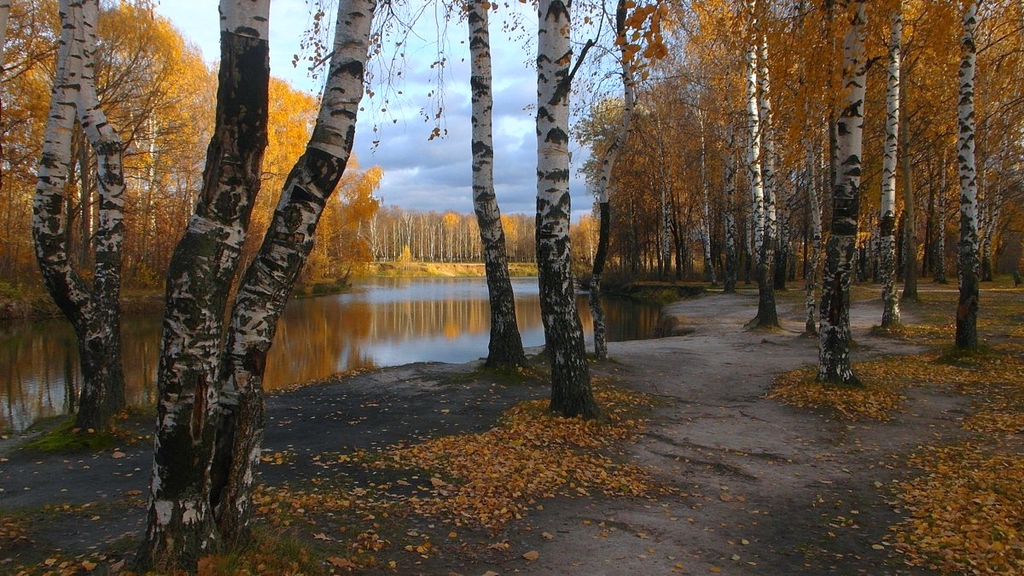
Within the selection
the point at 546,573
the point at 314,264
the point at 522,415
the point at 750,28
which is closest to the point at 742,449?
the point at 522,415

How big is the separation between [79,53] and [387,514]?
243 inches

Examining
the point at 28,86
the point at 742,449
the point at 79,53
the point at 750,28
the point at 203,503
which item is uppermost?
the point at 28,86

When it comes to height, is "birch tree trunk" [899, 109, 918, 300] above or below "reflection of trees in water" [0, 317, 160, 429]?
above

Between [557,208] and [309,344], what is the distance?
1496cm

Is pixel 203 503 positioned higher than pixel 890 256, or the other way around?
Answer: pixel 890 256

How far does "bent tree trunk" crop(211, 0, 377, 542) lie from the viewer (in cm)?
347

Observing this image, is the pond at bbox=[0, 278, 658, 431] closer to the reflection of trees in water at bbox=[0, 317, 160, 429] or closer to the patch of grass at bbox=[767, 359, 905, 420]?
the reflection of trees in water at bbox=[0, 317, 160, 429]

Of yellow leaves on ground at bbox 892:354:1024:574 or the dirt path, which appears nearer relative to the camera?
yellow leaves on ground at bbox 892:354:1024:574

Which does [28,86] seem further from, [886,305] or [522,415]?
[886,305]

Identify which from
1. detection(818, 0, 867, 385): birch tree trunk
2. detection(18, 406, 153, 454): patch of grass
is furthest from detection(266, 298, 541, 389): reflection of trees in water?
detection(818, 0, 867, 385): birch tree trunk

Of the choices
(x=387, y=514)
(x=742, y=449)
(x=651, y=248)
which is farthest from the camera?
(x=651, y=248)

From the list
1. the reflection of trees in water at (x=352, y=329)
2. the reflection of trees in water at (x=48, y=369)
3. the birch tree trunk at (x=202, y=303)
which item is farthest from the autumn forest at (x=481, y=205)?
the reflection of trees in water at (x=352, y=329)

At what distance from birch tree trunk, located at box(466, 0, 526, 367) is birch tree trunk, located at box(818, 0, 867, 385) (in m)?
5.05

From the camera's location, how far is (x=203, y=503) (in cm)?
333
